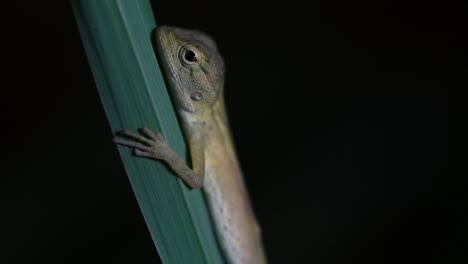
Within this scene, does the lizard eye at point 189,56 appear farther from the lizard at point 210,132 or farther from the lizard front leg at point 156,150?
the lizard front leg at point 156,150

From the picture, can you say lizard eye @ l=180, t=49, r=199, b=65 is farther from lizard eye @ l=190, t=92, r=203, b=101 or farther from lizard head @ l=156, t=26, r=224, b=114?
lizard eye @ l=190, t=92, r=203, b=101

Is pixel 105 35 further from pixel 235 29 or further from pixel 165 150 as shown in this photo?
pixel 235 29

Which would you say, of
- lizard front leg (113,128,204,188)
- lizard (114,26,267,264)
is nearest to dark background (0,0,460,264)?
lizard (114,26,267,264)

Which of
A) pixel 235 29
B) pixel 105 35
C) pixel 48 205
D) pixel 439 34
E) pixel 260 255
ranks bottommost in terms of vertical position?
pixel 260 255

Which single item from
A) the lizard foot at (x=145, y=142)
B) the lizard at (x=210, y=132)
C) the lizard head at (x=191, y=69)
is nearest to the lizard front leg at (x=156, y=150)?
the lizard foot at (x=145, y=142)

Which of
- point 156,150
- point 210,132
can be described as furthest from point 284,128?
point 156,150

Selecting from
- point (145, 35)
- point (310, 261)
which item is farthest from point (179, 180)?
point (310, 261)

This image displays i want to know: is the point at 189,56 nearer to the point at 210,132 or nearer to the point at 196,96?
the point at 196,96
